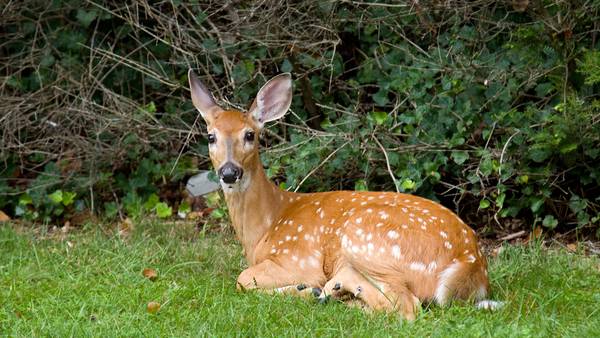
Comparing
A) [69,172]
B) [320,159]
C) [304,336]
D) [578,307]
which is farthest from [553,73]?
[69,172]

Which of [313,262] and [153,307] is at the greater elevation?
[153,307]

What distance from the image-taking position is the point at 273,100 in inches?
244

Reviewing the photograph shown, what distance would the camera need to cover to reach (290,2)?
7.41 meters

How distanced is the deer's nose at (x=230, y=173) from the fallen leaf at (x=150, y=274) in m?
0.70

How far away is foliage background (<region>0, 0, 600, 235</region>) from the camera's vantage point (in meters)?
6.98

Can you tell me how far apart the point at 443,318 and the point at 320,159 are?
2.58 meters

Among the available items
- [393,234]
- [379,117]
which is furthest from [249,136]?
[379,117]

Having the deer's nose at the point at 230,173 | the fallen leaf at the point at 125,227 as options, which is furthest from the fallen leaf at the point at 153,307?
the fallen leaf at the point at 125,227

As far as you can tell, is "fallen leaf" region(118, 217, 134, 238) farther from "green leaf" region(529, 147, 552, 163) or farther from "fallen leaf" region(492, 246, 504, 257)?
"green leaf" region(529, 147, 552, 163)

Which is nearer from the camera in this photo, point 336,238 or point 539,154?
point 336,238

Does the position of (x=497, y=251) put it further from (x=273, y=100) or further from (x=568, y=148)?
(x=273, y=100)

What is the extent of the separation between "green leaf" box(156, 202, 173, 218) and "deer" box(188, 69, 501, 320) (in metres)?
1.88

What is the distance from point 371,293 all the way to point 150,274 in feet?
4.67

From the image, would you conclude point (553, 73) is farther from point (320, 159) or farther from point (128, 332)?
point (128, 332)
